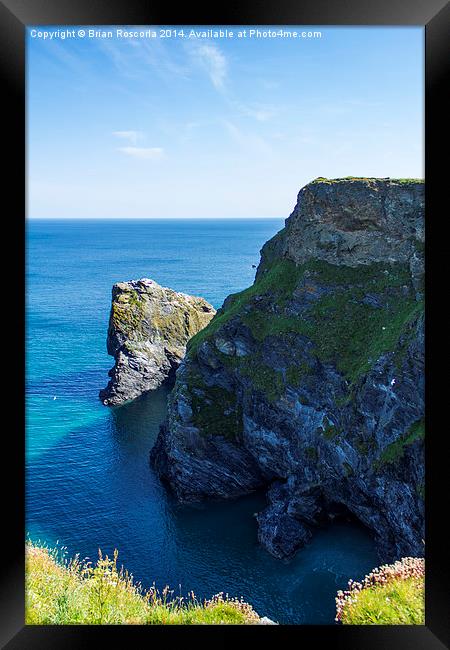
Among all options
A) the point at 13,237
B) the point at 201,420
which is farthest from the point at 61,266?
the point at 13,237

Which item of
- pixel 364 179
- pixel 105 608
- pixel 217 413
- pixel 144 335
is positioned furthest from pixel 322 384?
pixel 144 335

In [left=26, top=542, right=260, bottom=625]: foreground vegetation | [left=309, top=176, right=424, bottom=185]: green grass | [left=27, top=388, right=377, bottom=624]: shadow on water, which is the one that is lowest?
[left=27, top=388, right=377, bottom=624]: shadow on water

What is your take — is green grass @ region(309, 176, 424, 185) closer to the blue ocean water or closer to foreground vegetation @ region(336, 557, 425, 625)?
the blue ocean water

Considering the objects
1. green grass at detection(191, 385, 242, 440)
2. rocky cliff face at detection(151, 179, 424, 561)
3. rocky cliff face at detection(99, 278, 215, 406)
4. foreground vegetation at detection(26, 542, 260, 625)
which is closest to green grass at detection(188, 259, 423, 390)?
rocky cliff face at detection(151, 179, 424, 561)

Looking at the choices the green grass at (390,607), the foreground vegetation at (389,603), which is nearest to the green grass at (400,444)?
the foreground vegetation at (389,603)

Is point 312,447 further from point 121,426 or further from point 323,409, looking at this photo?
point 121,426
